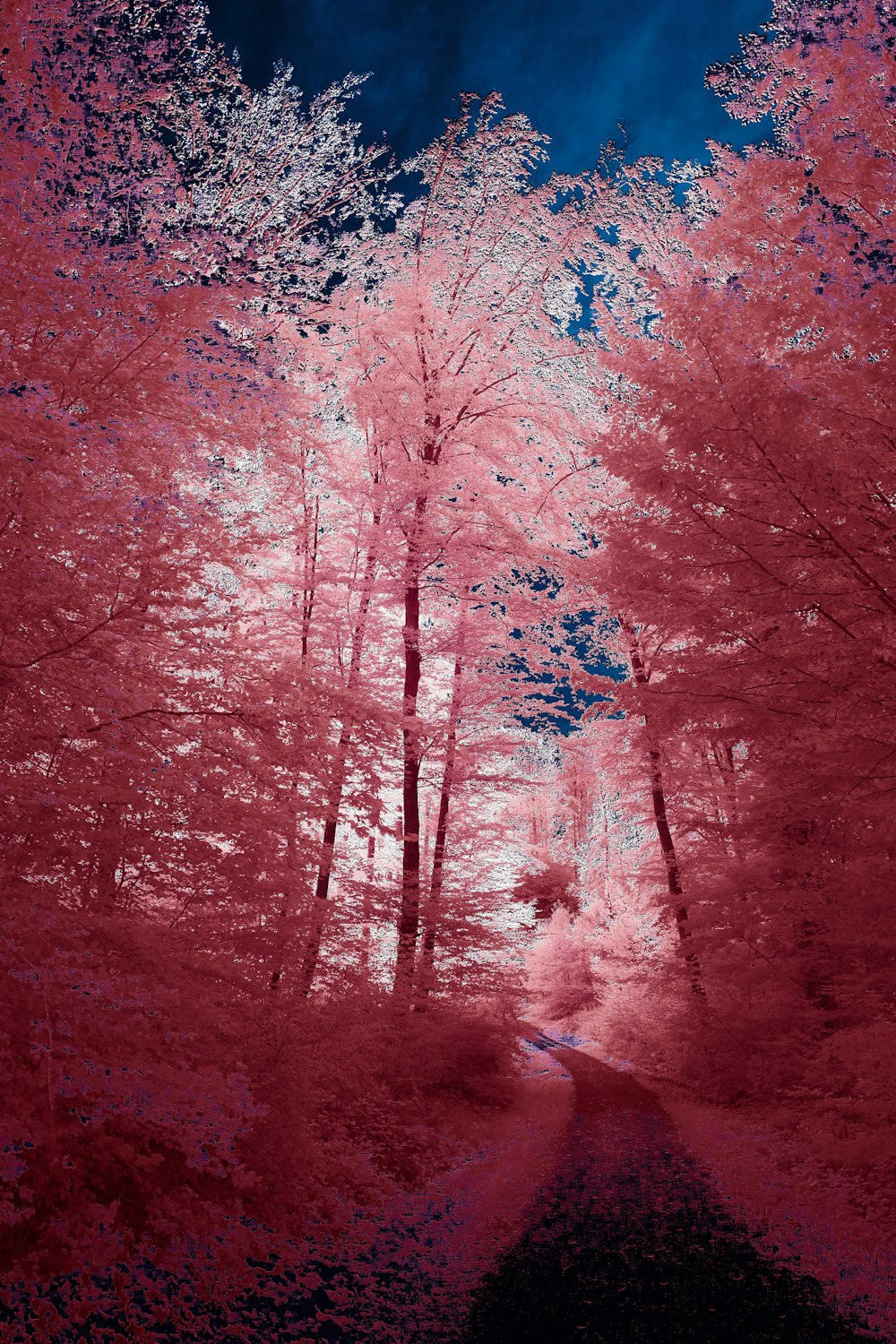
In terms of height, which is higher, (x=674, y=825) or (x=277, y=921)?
(x=674, y=825)

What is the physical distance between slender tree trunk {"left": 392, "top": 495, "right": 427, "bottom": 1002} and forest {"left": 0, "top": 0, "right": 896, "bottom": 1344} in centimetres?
8

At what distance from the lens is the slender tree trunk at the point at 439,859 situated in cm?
883

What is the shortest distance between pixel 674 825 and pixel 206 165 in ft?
38.4

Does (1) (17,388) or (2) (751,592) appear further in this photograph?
(2) (751,592)

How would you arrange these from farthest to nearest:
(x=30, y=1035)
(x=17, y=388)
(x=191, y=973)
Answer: (x=191, y=973), (x=17, y=388), (x=30, y=1035)

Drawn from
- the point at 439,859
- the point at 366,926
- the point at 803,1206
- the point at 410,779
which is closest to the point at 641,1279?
the point at 803,1206

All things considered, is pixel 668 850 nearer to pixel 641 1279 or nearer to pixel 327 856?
pixel 327 856

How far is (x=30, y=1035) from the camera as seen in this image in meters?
3.26

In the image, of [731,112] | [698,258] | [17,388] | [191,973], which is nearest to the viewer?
[17,388]

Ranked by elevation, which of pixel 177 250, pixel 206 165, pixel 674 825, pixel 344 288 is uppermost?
pixel 344 288

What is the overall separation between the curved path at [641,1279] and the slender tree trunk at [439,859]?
2932 mm

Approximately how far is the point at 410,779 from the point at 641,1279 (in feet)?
21.7

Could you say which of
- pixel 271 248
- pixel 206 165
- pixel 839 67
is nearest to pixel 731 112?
pixel 839 67

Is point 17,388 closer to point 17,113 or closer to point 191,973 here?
point 17,113
